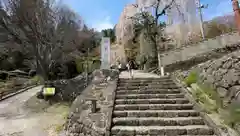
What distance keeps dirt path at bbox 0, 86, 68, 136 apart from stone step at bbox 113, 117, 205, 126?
235 centimetres

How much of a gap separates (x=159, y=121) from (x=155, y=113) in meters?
0.44

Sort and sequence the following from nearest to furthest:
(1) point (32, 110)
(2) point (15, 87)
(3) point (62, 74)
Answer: (1) point (32, 110) < (2) point (15, 87) < (3) point (62, 74)

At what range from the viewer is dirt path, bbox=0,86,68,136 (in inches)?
275

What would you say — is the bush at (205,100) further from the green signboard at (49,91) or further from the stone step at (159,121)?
the green signboard at (49,91)

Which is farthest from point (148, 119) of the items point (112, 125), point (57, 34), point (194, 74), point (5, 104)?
point (57, 34)

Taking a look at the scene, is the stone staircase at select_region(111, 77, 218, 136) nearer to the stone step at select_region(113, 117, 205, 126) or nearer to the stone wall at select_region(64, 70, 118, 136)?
the stone step at select_region(113, 117, 205, 126)

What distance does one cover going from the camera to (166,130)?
499cm

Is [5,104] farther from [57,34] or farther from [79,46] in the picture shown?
[79,46]

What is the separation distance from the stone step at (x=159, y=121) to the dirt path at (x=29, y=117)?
2.35 m

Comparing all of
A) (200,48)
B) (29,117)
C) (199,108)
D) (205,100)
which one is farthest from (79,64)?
(199,108)

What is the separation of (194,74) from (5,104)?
32.4ft

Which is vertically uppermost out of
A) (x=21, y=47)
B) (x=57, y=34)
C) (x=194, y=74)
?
(x=57, y=34)

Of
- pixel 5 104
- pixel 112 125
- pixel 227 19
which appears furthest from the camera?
pixel 227 19

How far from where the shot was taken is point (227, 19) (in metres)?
25.0
